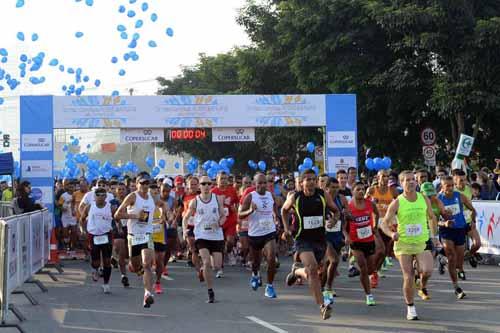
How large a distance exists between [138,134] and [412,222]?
14.5 metres

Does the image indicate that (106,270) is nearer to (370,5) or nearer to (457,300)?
(457,300)

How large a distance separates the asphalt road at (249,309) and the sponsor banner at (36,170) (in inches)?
313

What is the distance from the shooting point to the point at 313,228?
11125mm

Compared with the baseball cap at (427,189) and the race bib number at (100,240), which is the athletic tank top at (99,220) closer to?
the race bib number at (100,240)

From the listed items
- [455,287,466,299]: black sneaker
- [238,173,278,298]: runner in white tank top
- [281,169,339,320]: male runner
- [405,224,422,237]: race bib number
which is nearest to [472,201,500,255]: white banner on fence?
[455,287,466,299]: black sneaker

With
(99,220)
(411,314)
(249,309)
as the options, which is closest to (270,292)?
(249,309)

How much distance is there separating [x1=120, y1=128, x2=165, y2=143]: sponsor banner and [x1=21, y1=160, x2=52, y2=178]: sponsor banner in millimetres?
2187

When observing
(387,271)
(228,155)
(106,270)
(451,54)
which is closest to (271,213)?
(106,270)

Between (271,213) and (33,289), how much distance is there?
4614 millimetres

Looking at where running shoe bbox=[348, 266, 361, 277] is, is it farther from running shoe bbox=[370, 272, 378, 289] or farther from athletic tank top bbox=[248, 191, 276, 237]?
athletic tank top bbox=[248, 191, 276, 237]

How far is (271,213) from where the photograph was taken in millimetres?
13758

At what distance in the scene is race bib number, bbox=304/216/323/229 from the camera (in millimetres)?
11125

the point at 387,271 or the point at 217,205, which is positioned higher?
the point at 217,205

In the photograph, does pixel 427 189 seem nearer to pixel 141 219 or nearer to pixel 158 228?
pixel 141 219
